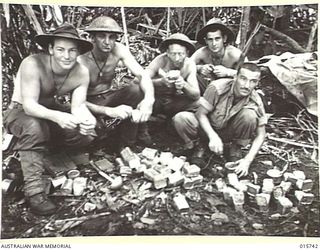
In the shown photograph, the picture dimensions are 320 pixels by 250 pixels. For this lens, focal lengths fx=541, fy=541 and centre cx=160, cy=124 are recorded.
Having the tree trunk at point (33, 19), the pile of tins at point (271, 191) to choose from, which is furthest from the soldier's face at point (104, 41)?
the pile of tins at point (271, 191)

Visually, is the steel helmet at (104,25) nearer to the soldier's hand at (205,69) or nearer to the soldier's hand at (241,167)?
the soldier's hand at (205,69)

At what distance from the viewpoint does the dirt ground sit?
3.42 feet

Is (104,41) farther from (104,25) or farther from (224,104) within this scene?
(224,104)

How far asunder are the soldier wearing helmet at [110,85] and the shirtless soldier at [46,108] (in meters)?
0.02

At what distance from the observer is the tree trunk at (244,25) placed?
110cm

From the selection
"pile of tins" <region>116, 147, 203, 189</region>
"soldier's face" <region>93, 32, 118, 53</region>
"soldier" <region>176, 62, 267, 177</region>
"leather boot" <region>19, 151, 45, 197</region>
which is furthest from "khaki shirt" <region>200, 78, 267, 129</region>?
"leather boot" <region>19, 151, 45, 197</region>

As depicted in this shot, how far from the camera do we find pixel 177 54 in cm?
109

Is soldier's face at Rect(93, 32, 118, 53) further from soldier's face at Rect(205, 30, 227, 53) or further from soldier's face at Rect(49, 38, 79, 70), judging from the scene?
soldier's face at Rect(205, 30, 227, 53)

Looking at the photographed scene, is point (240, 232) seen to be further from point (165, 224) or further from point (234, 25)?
point (234, 25)

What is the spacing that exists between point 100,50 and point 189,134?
0.80 feet

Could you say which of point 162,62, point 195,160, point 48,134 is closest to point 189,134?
point 195,160

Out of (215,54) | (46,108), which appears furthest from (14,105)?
(215,54)

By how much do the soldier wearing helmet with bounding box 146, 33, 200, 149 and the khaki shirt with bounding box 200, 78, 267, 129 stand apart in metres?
0.03

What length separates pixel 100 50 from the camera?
42.4 inches
